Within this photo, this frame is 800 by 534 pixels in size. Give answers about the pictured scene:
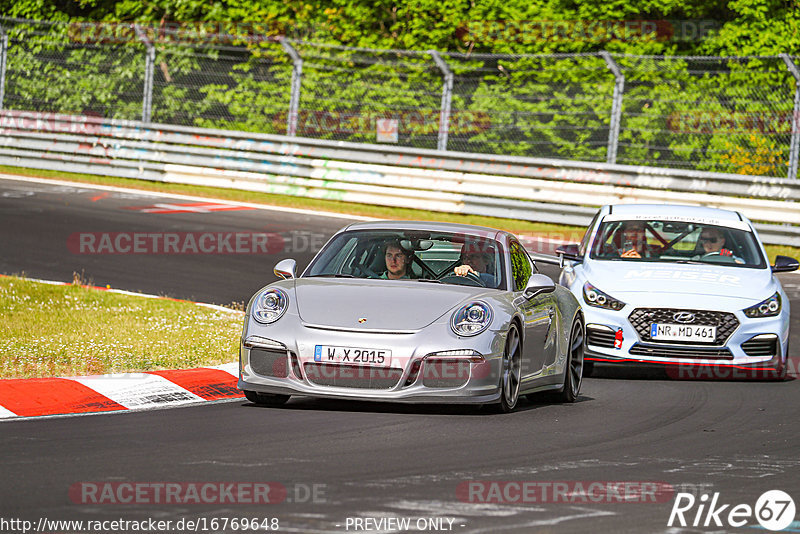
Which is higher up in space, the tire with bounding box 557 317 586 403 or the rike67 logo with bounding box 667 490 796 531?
the rike67 logo with bounding box 667 490 796 531

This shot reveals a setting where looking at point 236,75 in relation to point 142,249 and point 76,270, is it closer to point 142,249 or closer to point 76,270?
point 142,249

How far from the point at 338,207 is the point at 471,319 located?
50.6 ft

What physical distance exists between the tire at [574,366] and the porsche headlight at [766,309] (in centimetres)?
158

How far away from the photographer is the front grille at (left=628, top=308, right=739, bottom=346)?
11.5 metres

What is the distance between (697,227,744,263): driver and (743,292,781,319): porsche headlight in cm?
89

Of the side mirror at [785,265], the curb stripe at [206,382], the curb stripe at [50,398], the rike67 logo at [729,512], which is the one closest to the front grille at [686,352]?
the side mirror at [785,265]

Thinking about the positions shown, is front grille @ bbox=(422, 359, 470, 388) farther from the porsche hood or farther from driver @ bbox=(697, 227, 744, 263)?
driver @ bbox=(697, 227, 744, 263)

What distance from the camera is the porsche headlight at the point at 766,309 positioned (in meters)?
11.6

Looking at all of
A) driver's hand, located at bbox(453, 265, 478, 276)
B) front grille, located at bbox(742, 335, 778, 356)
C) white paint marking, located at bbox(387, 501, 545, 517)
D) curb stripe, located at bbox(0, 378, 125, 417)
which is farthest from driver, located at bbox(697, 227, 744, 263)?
white paint marking, located at bbox(387, 501, 545, 517)

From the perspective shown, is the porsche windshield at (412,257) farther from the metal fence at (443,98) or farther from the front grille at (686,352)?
the metal fence at (443,98)

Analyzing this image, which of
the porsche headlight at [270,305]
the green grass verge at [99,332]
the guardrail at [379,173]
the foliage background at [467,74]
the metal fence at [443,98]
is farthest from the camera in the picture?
the foliage background at [467,74]

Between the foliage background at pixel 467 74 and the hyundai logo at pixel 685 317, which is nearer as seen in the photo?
the hyundai logo at pixel 685 317

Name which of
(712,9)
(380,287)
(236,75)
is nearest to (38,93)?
(236,75)

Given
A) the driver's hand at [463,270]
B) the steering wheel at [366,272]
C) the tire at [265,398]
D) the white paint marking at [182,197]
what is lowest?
the white paint marking at [182,197]
